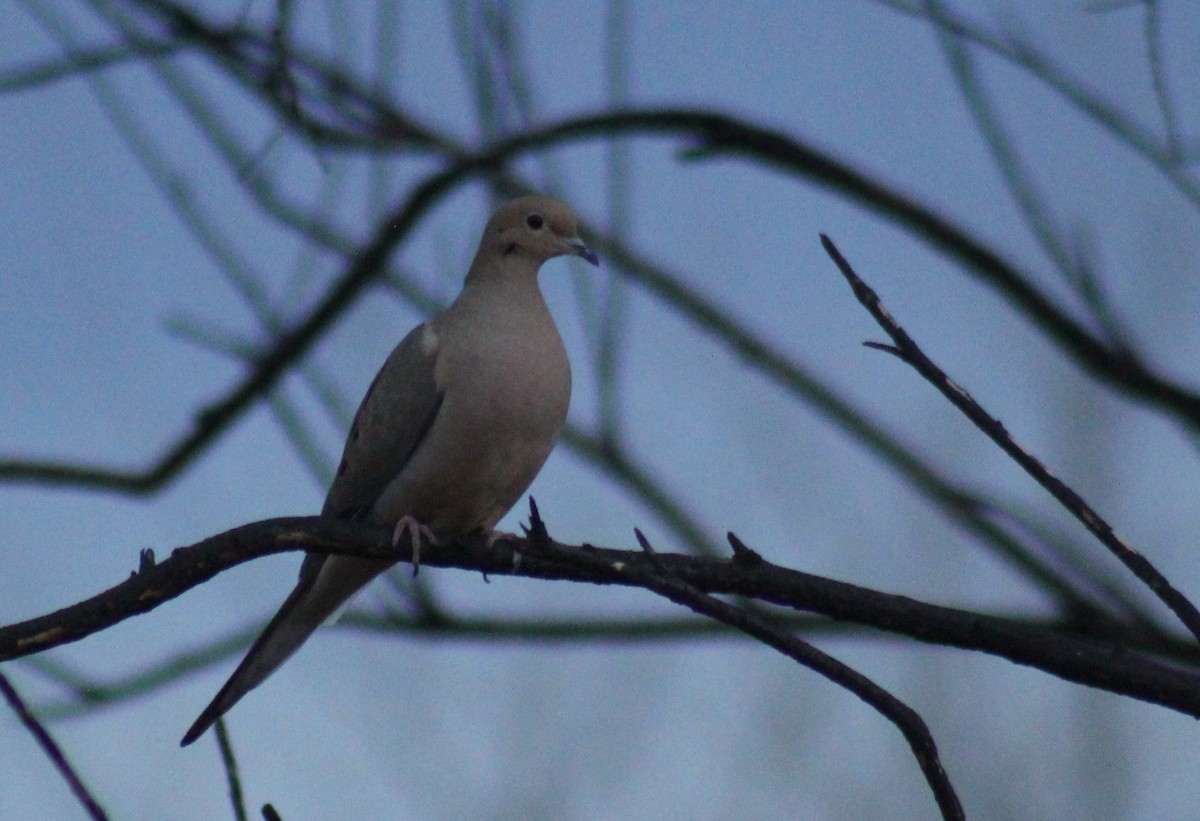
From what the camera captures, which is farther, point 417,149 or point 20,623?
point 417,149

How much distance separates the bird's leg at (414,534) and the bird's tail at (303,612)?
248mm

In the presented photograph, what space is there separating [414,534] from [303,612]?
2.44 ft

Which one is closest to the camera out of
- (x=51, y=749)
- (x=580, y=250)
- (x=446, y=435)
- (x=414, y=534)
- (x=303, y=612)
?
(x=51, y=749)

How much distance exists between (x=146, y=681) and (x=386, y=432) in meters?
1.40

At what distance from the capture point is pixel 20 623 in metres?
2.29

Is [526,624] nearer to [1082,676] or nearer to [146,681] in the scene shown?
[146,681]

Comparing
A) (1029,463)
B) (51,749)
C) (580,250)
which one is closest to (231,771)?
(51,749)

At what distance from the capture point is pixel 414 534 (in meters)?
3.07

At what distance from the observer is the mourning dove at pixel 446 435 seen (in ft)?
11.6

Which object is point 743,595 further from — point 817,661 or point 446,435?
point 446,435

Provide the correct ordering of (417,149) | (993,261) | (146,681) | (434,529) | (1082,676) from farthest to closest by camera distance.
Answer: (417,149), (993,261), (146,681), (434,529), (1082,676)

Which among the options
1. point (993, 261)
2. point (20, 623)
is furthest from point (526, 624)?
point (20, 623)

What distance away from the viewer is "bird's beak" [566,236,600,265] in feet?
14.0

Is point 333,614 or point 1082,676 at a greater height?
point 333,614
